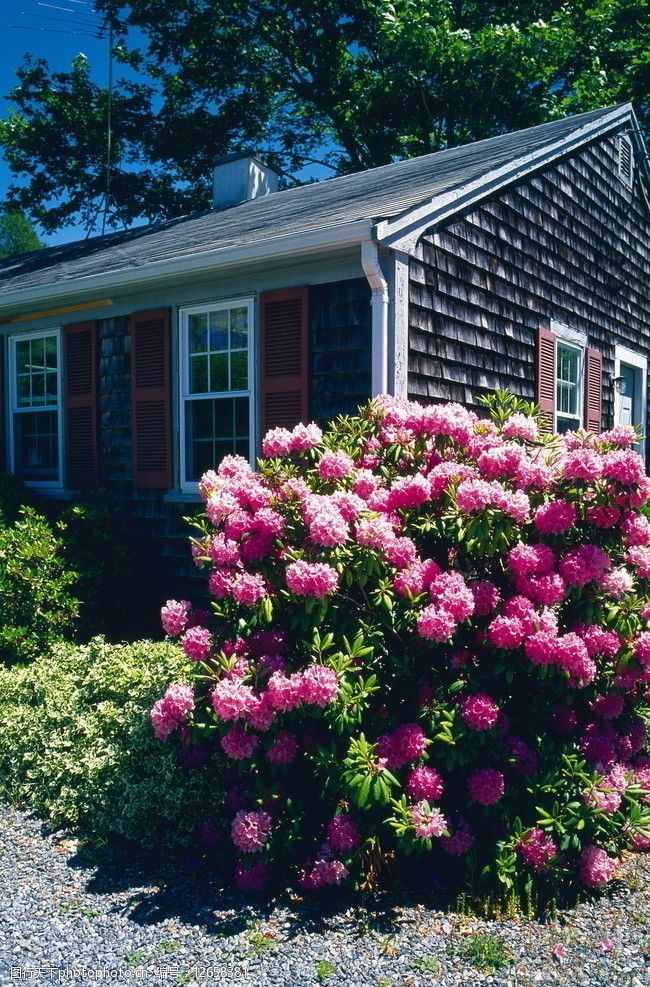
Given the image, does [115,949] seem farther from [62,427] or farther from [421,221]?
[62,427]

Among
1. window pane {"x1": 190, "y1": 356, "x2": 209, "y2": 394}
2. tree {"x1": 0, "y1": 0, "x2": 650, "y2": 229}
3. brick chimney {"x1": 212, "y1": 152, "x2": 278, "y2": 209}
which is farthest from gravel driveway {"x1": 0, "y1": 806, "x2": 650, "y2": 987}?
tree {"x1": 0, "y1": 0, "x2": 650, "y2": 229}

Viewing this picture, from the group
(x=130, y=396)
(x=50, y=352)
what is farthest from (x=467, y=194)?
(x=50, y=352)

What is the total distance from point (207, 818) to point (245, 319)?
4412 millimetres

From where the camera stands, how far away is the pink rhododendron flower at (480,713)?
130 inches

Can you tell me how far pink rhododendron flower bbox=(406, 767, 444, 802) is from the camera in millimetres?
3248

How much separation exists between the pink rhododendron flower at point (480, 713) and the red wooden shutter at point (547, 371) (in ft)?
17.9

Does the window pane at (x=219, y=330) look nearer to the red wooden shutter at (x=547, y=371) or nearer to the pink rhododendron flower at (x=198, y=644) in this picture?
the red wooden shutter at (x=547, y=371)

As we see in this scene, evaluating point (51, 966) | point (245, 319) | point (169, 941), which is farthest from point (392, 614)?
point (245, 319)

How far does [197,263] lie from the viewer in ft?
21.4

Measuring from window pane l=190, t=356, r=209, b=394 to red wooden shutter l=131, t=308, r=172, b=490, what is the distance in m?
0.21

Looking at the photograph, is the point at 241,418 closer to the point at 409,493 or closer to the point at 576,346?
the point at 409,493

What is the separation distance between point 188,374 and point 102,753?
3969 millimetres

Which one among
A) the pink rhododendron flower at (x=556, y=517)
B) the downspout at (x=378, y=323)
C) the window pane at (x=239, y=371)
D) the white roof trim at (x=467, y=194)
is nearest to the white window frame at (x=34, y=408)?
the window pane at (x=239, y=371)

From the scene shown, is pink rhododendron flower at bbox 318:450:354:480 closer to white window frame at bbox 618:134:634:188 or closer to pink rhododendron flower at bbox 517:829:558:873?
pink rhododendron flower at bbox 517:829:558:873
